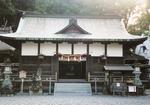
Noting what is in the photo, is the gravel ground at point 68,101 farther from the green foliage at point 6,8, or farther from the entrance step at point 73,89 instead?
the green foliage at point 6,8

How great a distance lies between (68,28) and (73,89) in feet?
20.6

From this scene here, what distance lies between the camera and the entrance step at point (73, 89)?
2239 cm

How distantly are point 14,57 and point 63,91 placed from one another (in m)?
10.9

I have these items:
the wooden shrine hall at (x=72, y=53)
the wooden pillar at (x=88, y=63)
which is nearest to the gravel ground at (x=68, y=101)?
the wooden shrine hall at (x=72, y=53)

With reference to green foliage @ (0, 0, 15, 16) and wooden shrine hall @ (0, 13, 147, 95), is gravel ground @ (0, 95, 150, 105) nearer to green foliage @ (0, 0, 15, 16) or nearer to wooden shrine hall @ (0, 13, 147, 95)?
wooden shrine hall @ (0, 13, 147, 95)

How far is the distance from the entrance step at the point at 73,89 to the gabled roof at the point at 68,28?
3846 millimetres

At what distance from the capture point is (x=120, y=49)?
85.9 ft

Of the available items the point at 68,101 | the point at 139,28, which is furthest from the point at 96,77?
the point at 139,28

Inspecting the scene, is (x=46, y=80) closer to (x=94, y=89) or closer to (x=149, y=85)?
(x=94, y=89)

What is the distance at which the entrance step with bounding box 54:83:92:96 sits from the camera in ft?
73.5

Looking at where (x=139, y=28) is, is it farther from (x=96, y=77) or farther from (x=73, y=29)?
(x=96, y=77)

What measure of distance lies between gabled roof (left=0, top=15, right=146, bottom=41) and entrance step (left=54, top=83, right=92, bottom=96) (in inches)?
151

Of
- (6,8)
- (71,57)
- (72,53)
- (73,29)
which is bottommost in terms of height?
(71,57)

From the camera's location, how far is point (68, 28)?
88.6 ft
